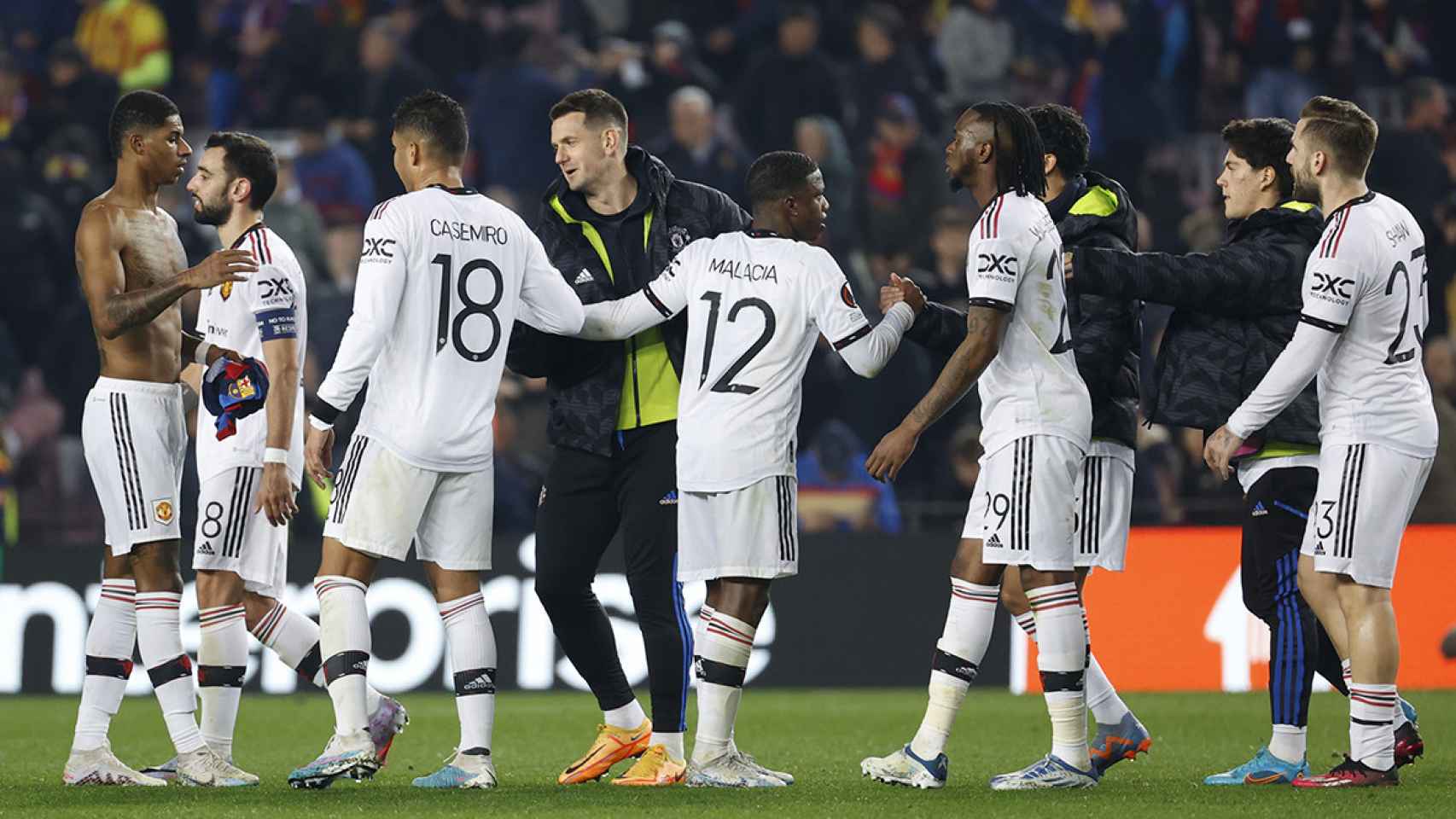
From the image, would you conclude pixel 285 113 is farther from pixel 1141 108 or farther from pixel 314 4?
pixel 1141 108

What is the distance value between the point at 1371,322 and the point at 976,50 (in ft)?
34.8

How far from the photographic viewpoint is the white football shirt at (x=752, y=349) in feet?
21.4

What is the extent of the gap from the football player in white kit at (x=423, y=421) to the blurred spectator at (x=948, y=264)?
7.66m

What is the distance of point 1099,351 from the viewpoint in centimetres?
696

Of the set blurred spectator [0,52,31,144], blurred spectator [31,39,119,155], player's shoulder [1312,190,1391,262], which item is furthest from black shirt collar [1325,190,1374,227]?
blurred spectator [0,52,31,144]

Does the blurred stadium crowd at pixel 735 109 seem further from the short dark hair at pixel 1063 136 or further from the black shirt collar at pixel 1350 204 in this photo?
the black shirt collar at pixel 1350 204

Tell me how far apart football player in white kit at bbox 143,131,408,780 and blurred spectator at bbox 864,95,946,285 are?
8351mm

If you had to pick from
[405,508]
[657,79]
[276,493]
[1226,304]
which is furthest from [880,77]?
[276,493]

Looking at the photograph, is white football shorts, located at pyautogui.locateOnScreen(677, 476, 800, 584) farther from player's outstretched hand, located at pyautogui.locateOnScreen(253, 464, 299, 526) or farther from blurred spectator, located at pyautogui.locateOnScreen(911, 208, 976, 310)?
blurred spectator, located at pyautogui.locateOnScreen(911, 208, 976, 310)

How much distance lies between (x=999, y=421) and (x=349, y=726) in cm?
236

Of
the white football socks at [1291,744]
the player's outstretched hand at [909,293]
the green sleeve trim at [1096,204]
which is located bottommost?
the white football socks at [1291,744]

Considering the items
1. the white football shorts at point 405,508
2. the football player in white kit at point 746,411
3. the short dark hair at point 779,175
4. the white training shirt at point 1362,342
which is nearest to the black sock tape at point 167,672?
the white football shorts at point 405,508

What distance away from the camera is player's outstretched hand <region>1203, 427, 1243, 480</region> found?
6.45 m

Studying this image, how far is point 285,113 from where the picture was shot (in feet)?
52.3
